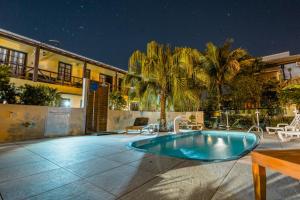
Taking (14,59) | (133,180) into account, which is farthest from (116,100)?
(133,180)

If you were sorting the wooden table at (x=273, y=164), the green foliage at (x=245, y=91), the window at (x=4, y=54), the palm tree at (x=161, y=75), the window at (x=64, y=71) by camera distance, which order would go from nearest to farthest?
1. the wooden table at (x=273, y=164)
2. the palm tree at (x=161, y=75)
3. the green foliage at (x=245, y=91)
4. the window at (x=4, y=54)
5. the window at (x=64, y=71)

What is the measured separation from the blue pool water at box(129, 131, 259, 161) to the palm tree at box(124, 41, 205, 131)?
2391mm

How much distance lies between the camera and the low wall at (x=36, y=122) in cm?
641

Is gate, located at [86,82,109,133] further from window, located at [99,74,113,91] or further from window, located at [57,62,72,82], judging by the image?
window, located at [99,74,113,91]

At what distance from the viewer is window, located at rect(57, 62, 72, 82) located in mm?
14820

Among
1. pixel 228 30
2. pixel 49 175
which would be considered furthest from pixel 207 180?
pixel 228 30

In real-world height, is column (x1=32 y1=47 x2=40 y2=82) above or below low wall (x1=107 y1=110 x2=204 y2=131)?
above

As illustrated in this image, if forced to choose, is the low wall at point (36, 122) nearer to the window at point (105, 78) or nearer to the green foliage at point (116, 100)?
the green foliage at point (116, 100)

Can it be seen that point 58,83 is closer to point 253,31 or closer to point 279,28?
point 253,31

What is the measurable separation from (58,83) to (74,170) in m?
12.2

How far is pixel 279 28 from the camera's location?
15156 millimetres

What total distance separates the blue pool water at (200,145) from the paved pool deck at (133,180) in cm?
151

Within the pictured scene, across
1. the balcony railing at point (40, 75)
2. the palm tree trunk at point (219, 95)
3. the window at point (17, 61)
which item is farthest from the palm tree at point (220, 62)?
the window at point (17, 61)

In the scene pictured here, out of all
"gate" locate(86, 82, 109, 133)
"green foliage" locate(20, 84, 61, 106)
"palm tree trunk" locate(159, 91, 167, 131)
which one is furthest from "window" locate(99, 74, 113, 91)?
"green foliage" locate(20, 84, 61, 106)
